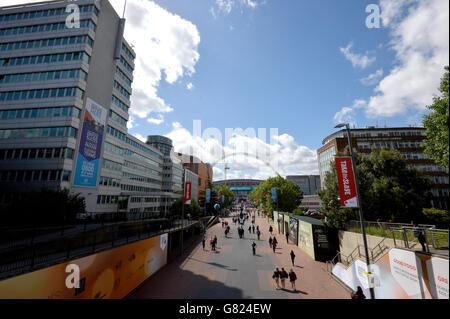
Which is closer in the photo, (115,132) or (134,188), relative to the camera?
(115,132)

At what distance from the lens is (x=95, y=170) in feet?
102

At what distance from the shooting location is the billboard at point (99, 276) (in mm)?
7645

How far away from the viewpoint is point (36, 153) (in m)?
28.6

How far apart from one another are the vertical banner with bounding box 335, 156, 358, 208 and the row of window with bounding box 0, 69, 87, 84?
3767cm

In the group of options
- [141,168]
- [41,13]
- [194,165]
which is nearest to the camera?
[41,13]

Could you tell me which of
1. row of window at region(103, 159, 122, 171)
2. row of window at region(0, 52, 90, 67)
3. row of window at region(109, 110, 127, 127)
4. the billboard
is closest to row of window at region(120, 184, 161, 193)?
row of window at region(103, 159, 122, 171)

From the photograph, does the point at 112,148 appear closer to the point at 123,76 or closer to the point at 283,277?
the point at 123,76

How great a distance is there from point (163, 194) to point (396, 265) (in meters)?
66.0

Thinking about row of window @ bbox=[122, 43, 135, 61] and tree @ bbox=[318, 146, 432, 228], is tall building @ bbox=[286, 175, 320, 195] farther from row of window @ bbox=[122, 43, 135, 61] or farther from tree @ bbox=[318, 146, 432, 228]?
tree @ bbox=[318, 146, 432, 228]

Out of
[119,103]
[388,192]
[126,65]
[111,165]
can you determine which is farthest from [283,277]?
[126,65]

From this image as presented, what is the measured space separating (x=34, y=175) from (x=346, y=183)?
1533 inches

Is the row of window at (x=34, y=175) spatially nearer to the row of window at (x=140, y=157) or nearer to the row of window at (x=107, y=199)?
the row of window at (x=107, y=199)

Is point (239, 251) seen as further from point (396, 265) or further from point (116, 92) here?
point (116, 92)
